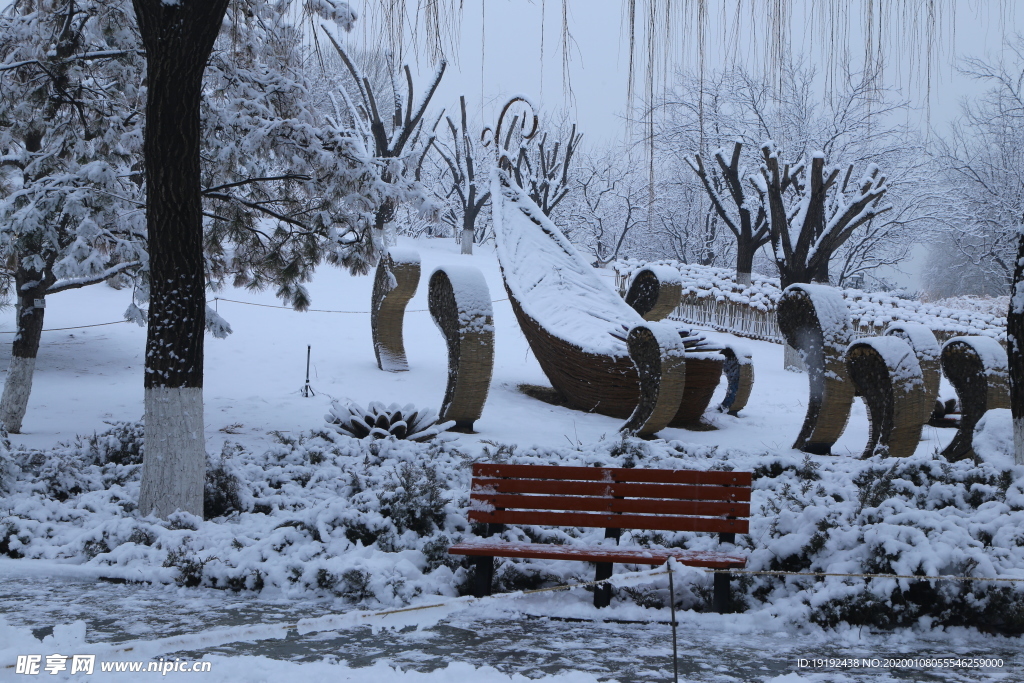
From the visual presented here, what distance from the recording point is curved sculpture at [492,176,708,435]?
28.6 ft

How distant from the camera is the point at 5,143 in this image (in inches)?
290

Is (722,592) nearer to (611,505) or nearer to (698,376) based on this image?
(611,505)

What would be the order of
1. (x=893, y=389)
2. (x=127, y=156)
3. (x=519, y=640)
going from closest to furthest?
(x=519, y=640)
(x=893, y=389)
(x=127, y=156)

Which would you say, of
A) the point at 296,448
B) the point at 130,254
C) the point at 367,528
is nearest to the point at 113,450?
the point at 296,448

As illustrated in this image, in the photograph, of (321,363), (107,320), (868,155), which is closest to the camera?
(321,363)

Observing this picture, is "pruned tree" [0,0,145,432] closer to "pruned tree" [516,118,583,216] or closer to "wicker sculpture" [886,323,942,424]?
"wicker sculpture" [886,323,942,424]

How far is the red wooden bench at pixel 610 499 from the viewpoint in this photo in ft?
13.3

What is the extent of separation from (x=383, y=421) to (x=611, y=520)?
3436mm

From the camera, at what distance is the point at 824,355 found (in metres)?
7.45

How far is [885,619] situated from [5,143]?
25.2 feet

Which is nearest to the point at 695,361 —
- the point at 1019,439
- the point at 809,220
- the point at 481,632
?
the point at 1019,439

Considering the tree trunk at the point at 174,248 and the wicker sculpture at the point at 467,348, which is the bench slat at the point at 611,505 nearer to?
the tree trunk at the point at 174,248

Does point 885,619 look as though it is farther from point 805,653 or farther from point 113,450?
point 113,450

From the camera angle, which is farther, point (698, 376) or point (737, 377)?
point (737, 377)
